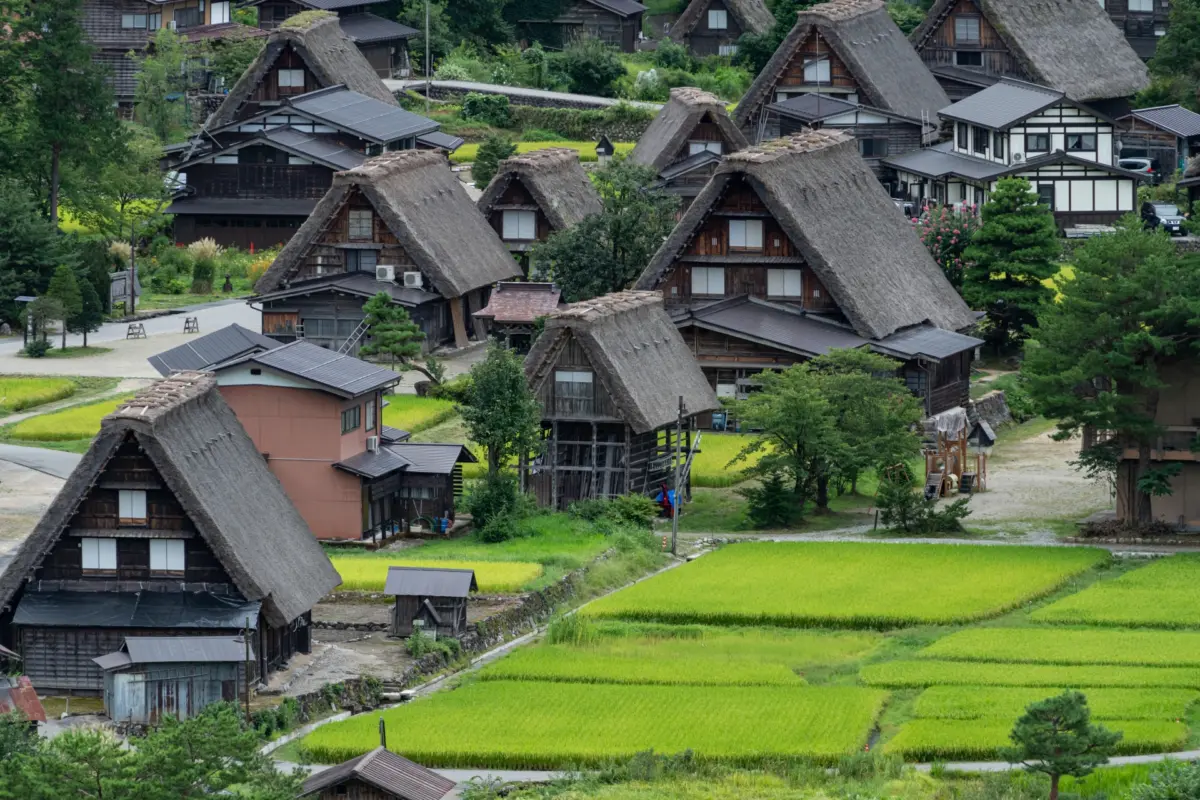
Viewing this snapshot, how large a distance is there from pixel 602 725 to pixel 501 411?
1649cm

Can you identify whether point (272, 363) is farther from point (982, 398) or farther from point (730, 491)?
point (982, 398)

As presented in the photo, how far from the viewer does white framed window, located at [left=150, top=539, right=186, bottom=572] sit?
51.8m

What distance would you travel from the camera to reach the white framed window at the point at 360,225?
80688mm

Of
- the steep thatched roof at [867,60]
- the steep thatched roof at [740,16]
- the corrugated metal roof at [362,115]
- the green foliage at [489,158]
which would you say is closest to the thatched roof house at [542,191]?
the corrugated metal roof at [362,115]

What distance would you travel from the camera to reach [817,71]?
319 ft

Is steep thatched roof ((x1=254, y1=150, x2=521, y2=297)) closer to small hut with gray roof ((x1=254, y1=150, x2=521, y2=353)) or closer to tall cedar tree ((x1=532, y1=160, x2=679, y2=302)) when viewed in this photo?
small hut with gray roof ((x1=254, y1=150, x2=521, y2=353))

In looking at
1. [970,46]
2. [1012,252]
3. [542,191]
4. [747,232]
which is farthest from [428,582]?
[970,46]

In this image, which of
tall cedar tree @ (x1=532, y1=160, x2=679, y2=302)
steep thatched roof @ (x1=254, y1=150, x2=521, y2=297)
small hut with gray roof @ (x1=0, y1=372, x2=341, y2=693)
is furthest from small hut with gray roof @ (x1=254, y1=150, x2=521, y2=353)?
small hut with gray roof @ (x1=0, y1=372, x2=341, y2=693)

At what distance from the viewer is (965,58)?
103188 mm

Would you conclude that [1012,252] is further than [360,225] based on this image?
No

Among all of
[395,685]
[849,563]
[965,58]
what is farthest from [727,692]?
[965,58]

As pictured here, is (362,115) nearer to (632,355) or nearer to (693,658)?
(632,355)

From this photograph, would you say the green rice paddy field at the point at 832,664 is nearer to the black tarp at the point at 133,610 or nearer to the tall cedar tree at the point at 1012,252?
the black tarp at the point at 133,610

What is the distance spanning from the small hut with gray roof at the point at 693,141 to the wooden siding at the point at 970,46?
12.2 m
